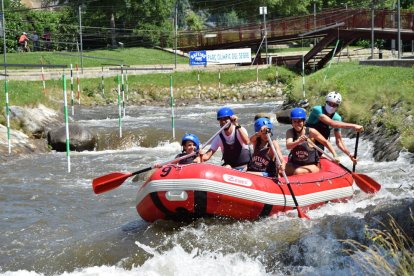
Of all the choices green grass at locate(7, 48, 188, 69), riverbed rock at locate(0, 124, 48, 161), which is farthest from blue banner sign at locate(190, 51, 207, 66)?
riverbed rock at locate(0, 124, 48, 161)

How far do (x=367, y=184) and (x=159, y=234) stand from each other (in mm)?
3170

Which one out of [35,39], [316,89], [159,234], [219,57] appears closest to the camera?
[159,234]

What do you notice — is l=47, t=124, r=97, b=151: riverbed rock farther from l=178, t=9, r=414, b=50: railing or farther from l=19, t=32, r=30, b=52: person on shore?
l=19, t=32, r=30, b=52: person on shore

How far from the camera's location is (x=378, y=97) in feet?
59.8

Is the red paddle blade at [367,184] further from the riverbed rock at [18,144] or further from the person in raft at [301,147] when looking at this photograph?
the riverbed rock at [18,144]

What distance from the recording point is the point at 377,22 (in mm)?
38406

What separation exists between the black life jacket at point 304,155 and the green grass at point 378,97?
3608 millimetres

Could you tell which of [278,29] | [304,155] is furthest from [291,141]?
[278,29]

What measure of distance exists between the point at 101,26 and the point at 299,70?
15444 millimetres

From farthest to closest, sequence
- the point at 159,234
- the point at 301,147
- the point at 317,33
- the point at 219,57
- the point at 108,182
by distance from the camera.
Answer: the point at 317,33, the point at 219,57, the point at 301,147, the point at 108,182, the point at 159,234

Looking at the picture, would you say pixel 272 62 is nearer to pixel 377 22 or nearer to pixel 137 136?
pixel 377 22

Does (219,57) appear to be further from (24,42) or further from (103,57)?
(24,42)

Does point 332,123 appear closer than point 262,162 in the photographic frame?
No

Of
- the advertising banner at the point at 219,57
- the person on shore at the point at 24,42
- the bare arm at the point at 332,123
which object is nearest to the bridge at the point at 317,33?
the advertising banner at the point at 219,57
